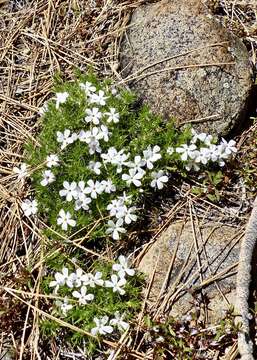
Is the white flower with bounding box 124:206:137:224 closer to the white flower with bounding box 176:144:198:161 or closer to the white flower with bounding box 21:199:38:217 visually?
the white flower with bounding box 176:144:198:161

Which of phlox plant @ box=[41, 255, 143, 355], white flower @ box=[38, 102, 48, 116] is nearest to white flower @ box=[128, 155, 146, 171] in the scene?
phlox plant @ box=[41, 255, 143, 355]

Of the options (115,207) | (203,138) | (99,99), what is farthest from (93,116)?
(203,138)

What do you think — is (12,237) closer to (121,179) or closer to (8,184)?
(8,184)

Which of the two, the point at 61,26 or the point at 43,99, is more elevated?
the point at 61,26

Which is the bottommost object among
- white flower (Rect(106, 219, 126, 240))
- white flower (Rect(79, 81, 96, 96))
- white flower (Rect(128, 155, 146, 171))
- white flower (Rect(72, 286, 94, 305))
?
white flower (Rect(72, 286, 94, 305))

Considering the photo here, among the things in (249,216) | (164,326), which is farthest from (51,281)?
(249,216)
